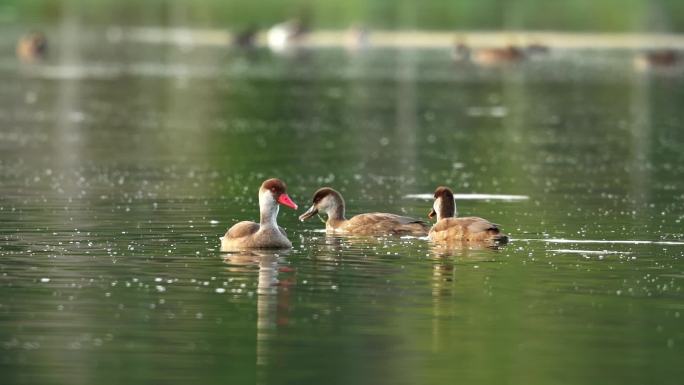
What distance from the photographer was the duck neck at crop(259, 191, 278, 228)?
2045 centimetres

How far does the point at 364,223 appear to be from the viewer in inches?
857

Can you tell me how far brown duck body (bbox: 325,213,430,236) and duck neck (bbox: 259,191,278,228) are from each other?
137 centimetres

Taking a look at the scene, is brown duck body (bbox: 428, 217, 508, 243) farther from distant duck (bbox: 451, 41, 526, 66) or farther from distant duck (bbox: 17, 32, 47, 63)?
distant duck (bbox: 451, 41, 526, 66)

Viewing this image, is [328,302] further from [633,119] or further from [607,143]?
[633,119]

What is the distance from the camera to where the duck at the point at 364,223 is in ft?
70.6

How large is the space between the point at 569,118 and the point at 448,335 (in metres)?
30.6

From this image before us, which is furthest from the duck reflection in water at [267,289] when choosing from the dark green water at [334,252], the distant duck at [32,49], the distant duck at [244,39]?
the distant duck at [244,39]

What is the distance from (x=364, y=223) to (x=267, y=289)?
452 cm

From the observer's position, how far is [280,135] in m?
38.4

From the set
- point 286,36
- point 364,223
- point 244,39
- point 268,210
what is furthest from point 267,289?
point 286,36

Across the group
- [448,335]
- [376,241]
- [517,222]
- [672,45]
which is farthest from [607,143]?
[672,45]

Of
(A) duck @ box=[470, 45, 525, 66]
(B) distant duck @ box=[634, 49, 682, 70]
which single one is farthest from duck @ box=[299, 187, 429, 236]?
(A) duck @ box=[470, 45, 525, 66]

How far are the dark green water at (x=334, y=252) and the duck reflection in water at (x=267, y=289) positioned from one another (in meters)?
0.04

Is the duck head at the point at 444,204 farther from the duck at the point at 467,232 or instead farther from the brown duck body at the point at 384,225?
the duck at the point at 467,232
